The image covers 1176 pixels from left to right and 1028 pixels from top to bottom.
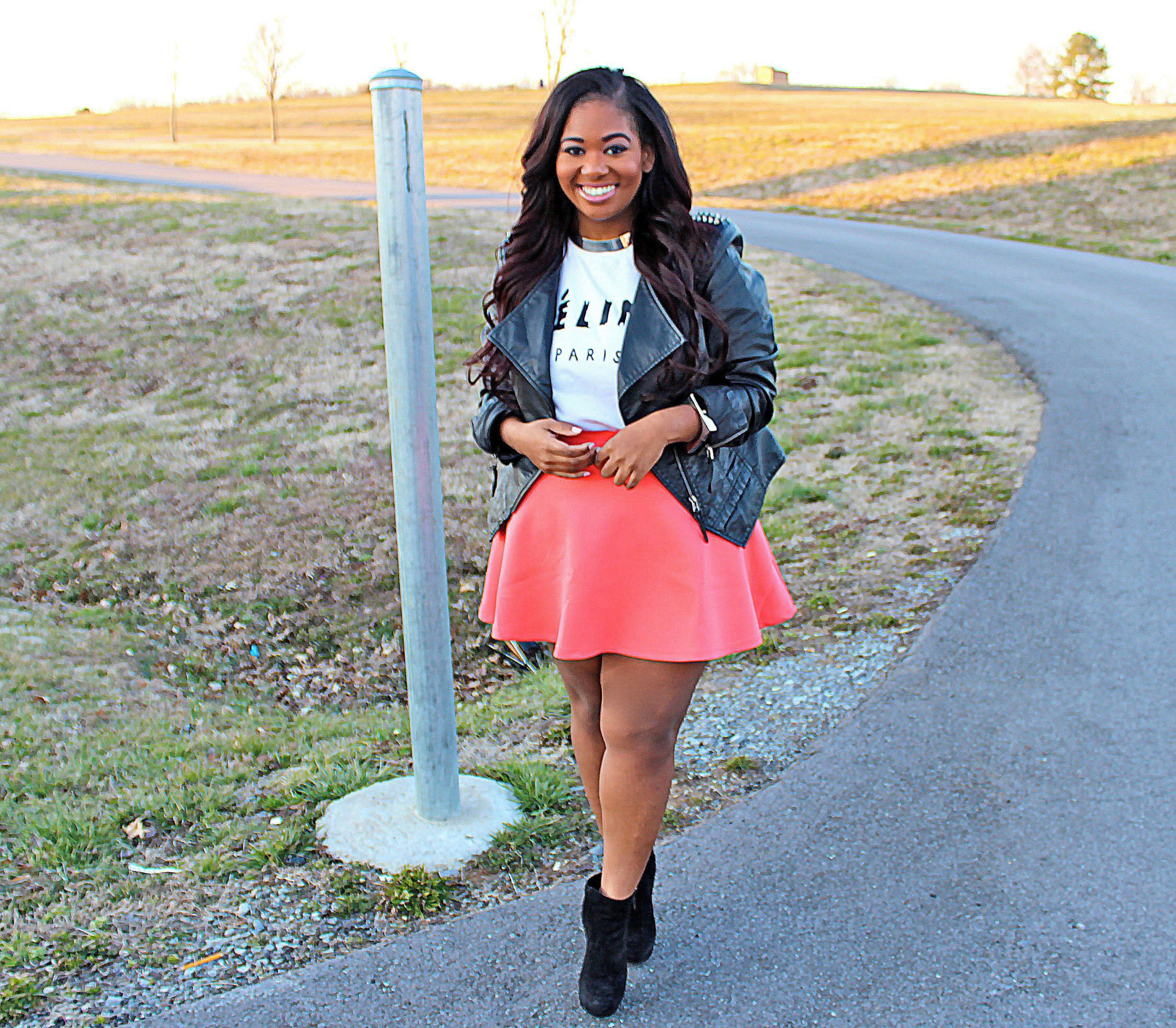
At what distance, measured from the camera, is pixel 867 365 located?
8953mm

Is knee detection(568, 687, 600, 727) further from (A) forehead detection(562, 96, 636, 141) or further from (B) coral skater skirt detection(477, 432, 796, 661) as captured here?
(A) forehead detection(562, 96, 636, 141)

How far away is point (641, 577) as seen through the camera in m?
2.25

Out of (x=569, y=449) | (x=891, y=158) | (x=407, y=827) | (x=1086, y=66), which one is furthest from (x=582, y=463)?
(x=1086, y=66)

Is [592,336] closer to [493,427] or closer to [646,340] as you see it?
[646,340]

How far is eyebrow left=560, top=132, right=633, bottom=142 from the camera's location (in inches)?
85.7

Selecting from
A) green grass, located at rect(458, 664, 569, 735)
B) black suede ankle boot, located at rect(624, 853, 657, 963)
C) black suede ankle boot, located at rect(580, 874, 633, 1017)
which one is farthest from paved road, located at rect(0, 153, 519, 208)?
black suede ankle boot, located at rect(580, 874, 633, 1017)

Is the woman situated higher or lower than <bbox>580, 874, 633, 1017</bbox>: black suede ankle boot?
higher

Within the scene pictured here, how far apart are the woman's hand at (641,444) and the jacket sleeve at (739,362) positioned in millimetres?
74

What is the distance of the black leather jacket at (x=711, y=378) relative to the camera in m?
2.20

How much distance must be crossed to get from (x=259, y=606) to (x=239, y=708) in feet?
4.04

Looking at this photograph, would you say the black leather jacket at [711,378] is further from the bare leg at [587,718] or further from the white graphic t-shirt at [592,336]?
the bare leg at [587,718]

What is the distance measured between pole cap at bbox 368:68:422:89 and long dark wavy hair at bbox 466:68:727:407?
1.71 ft

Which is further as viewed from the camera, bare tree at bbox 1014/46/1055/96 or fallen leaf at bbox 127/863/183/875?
bare tree at bbox 1014/46/1055/96

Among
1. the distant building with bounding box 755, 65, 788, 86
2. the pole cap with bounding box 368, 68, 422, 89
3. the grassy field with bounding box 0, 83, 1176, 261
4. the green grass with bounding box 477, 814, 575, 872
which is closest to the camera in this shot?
the pole cap with bounding box 368, 68, 422, 89
